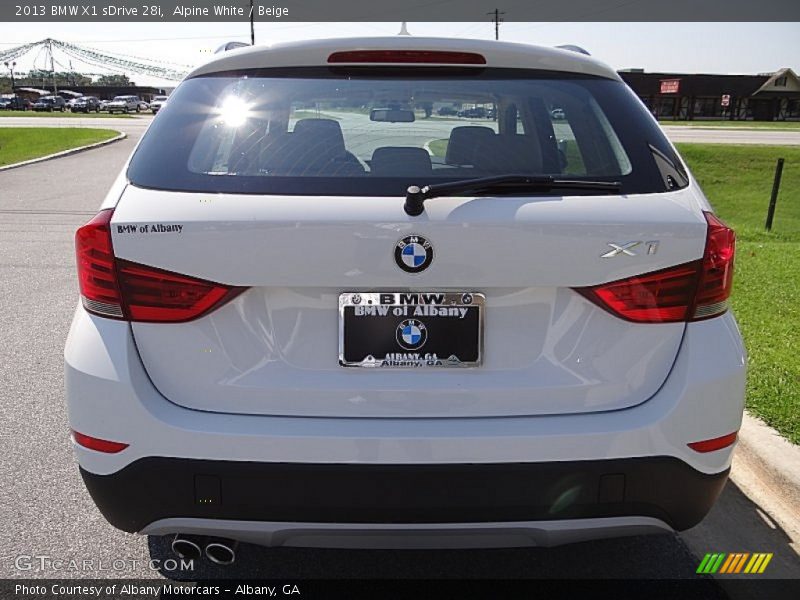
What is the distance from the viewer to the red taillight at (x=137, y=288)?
2.12 m

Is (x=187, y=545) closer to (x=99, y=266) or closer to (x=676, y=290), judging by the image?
(x=99, y=266)

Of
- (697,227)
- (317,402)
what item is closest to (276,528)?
(317,402)

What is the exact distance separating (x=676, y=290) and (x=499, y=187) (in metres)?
0.57

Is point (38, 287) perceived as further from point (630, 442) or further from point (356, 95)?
point (630, 442)

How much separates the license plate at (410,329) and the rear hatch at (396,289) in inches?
1.0

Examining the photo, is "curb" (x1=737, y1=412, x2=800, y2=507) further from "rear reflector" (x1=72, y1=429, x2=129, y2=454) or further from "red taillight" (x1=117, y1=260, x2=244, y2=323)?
→ "rear reflector" (x1=72, y1=429, x2=129, y2=454)

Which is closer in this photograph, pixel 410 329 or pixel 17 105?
pixel 410 329

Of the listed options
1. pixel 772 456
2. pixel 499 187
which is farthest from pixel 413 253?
pixel 772 456

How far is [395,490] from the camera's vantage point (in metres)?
2.14

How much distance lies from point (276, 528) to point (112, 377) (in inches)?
24.5

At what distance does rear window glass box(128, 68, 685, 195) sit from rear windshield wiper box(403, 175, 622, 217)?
6 centimetres

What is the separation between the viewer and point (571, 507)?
2188 millimetres

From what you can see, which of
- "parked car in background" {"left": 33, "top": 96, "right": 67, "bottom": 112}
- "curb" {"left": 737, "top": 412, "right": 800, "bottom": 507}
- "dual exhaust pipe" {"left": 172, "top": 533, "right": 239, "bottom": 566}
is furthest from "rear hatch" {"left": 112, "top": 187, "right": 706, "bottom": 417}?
"parked car in background" {"left": 33, "top": 96, "right": 67, "bottom": 112}

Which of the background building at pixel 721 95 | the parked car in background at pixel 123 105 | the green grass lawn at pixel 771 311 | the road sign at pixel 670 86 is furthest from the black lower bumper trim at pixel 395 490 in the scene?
the parked car in background at pixel 123 105
